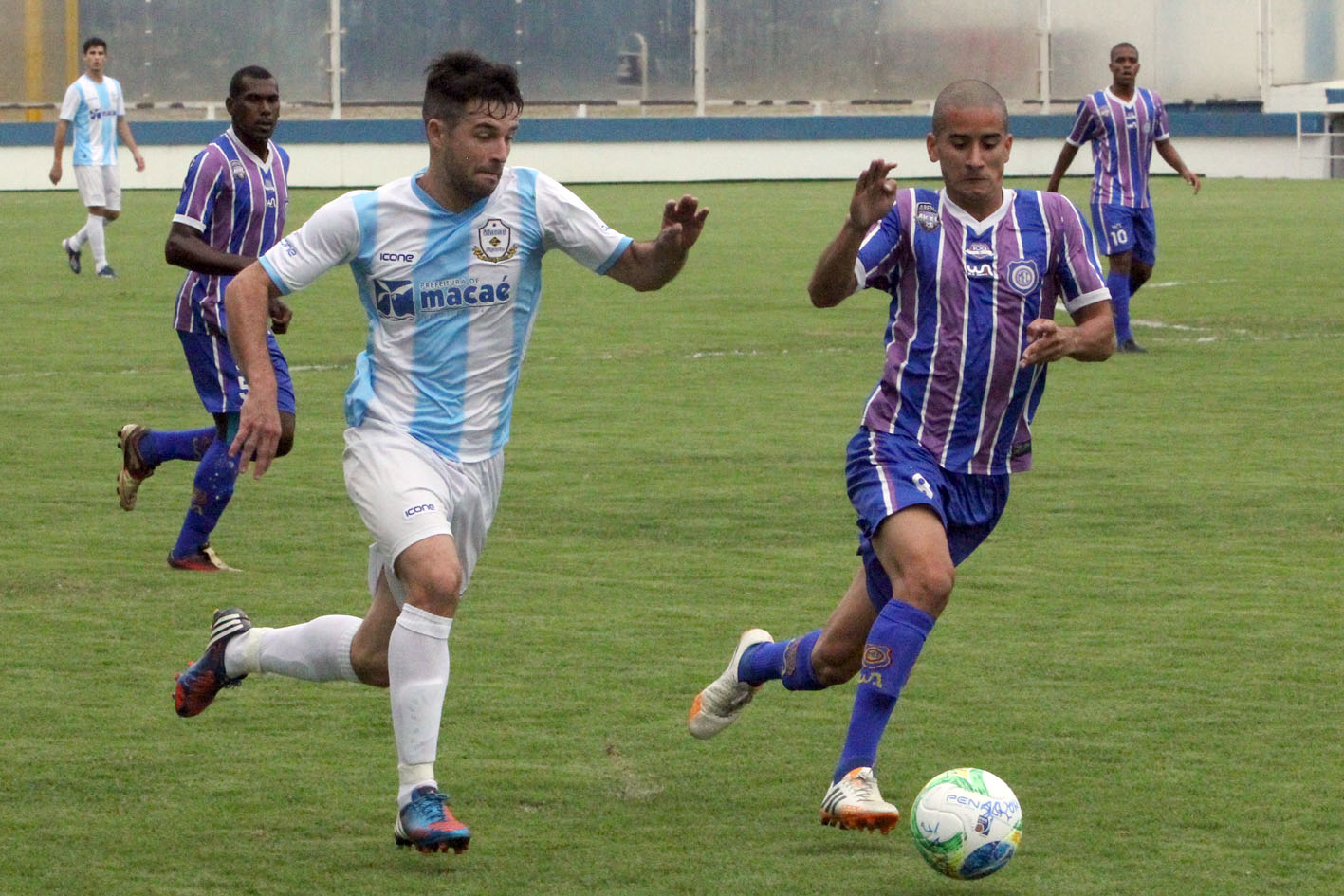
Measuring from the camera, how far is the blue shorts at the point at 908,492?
4984 mm

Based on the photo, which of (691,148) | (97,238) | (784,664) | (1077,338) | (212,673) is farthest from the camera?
(691,148)

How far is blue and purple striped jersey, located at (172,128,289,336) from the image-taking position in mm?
7828

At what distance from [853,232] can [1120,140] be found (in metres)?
10.0

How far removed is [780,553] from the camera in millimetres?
8219

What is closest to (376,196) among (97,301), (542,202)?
(542,202)

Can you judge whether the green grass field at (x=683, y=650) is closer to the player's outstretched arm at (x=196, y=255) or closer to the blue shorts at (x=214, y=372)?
the blue shorts at (x=214, y=372)

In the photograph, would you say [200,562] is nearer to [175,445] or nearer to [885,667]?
[175,445]

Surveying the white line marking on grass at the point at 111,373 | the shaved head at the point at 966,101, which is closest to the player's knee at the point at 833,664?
the shaved head at the point at 966,101

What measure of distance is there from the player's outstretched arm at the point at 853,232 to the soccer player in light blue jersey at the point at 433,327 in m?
0.33

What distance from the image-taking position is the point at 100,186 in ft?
66.8

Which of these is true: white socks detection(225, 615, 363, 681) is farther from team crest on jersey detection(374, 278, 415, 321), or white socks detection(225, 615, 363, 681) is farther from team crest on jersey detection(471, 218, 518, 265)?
team crest on jersey detection(471, 218, 518, 265)

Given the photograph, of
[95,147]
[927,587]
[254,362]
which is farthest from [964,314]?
[95,147]

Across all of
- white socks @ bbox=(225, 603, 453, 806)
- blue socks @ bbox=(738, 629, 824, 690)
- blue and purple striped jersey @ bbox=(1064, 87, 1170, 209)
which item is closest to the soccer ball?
blue socks @ bbox=(738, 629, 824, 690)

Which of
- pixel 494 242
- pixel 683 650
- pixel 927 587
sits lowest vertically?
pixel 683 650
